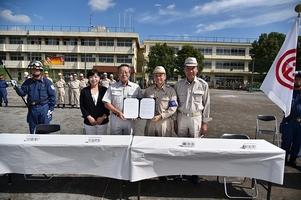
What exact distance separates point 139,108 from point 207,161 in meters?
1.29

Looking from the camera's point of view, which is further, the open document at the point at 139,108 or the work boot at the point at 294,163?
the work boot at the point at 294,163

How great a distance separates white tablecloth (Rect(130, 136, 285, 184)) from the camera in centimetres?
249

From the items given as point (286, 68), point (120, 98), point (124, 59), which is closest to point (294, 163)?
point (286, 68)

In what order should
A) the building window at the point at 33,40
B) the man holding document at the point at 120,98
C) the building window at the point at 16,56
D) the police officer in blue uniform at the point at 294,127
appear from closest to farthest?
the man holding document at the point at 120,98, the police officer in blue uniform at the point at 294,127, the building window at the point at 33,40, the building window at the point at 16,56

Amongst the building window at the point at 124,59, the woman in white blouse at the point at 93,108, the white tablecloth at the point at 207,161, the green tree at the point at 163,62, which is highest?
the building window at the point at 124,59

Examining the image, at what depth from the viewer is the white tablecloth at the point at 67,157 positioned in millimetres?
2572

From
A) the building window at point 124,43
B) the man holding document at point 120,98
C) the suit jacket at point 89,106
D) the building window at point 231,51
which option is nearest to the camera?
the man holding document at point 120,98

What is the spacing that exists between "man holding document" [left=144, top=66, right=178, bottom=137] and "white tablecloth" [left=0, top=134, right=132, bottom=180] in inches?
29.1

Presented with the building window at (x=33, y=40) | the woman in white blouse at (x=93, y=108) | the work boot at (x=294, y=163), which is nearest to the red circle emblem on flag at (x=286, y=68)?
the work boot at (x=294, y=163)

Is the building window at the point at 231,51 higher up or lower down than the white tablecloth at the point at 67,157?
higher up

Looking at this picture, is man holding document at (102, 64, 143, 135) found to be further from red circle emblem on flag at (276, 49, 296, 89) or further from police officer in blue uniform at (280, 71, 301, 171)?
police officer in blue uniform at (280, 71, 301, 171)

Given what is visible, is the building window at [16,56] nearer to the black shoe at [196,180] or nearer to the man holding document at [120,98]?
the man holding document at [120,98]

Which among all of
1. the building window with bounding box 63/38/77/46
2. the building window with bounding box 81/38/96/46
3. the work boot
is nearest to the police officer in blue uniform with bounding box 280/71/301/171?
the work boot

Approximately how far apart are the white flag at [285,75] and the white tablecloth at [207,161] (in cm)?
101
